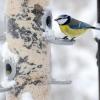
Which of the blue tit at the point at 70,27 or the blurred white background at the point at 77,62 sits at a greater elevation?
the blue tit at the point at 70,27

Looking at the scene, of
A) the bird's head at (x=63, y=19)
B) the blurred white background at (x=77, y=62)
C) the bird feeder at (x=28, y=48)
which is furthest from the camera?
the blurred white background at (x=77, y=62)

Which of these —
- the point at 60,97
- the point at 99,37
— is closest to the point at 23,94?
the point at 99,37

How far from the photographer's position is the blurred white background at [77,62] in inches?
293

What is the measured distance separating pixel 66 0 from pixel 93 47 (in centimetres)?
72

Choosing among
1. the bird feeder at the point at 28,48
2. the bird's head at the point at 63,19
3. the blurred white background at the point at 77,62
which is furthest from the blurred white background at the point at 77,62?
the bird feeder at the point at 28,48

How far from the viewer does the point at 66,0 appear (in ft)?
25.6

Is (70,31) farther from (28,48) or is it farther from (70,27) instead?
(28,48)

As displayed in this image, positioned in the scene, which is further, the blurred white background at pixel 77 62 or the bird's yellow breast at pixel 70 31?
the blurred white background at pixel 77 62

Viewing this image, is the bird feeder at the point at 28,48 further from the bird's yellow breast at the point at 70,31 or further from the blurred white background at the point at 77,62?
the blurred white background at the point at 77,62

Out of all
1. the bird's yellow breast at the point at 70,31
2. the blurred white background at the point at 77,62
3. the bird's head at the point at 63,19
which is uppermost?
the bird's head at the point at 63,19

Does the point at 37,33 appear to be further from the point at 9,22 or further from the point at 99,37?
the point at 99,37

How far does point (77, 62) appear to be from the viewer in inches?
314

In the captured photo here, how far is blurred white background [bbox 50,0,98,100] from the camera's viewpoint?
7.44 metres

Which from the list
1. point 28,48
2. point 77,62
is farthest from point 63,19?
point 77,62
